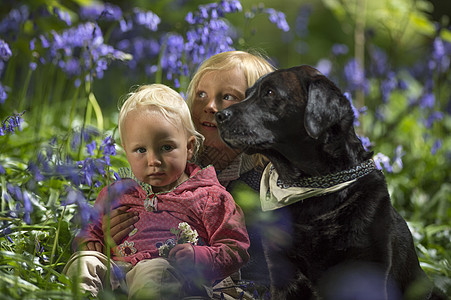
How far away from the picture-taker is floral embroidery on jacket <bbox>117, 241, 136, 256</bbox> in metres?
2.51

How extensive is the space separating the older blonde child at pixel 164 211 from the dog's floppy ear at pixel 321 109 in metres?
0.50

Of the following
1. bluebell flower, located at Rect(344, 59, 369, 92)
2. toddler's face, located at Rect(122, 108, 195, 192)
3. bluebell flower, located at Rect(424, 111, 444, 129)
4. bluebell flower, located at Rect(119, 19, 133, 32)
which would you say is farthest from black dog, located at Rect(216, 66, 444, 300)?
bluebell flower, located at Rect(344, 59, 369, 92)

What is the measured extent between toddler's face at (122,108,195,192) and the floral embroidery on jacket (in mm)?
268

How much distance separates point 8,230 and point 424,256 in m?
2.39

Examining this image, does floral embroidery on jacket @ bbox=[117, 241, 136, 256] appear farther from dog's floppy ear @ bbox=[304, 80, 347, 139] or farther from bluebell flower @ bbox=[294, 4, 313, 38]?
bluebell flower @ bbox=[294, 4, 313, 38]

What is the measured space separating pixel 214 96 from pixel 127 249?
86 centimetres

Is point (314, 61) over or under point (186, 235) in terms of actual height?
under

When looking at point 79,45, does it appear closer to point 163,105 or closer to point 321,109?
point 163,105

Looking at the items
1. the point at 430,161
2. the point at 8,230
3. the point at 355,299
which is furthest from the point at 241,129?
the point at 430,161

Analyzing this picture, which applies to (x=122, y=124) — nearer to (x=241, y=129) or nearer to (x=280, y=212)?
(x=241, y=129)

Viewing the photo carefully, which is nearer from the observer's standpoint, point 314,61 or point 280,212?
point 280,212

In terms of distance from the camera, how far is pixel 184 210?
251cm

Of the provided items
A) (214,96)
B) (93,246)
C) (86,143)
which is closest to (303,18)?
(86,143)

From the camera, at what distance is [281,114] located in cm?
239
